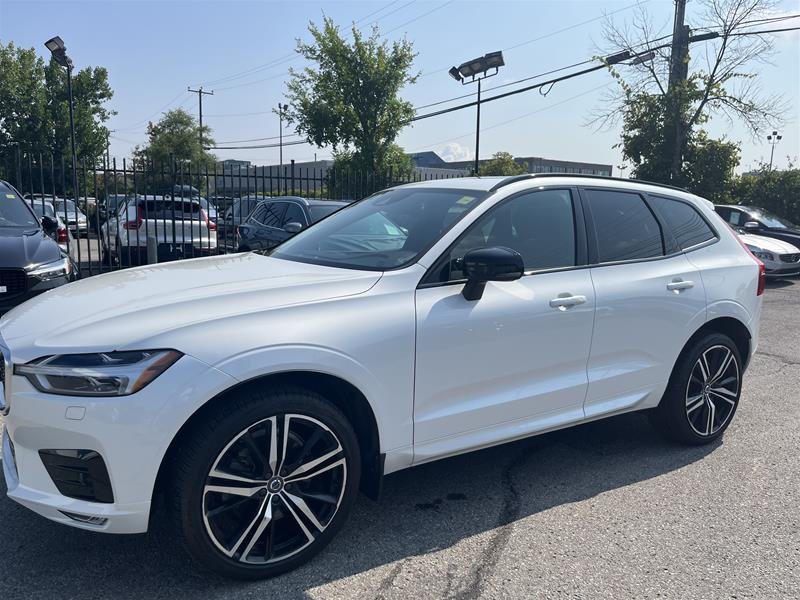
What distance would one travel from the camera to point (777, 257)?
13.1 m

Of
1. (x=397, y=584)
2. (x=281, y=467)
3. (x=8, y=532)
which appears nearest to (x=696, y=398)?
(x=397, y=584)

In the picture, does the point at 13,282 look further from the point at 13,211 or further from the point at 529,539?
the point at 529,539

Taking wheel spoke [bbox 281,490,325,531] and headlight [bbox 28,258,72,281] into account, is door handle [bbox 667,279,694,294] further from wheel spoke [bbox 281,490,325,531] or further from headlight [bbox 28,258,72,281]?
headlight [bbox 28,258,72,281]

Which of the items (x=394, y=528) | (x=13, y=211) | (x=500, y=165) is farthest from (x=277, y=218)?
(x=500, y=165)

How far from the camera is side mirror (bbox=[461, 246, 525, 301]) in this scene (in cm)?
302

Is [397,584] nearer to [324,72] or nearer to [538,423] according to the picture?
[538,423]

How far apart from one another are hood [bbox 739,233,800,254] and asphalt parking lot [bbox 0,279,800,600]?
10299 mm

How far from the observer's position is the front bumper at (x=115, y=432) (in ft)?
7.75

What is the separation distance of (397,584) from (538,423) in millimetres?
1201

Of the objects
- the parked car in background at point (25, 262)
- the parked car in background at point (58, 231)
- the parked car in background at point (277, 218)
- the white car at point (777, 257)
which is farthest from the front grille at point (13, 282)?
the white car at point (777, 257)

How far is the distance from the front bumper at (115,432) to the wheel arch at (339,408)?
6cm

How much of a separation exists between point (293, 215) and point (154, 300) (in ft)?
23.3

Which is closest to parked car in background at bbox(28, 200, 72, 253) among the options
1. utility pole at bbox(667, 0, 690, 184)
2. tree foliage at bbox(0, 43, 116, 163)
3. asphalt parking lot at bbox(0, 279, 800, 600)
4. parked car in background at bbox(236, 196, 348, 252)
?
parked car in background at bbox(236, 196, 348, 252)

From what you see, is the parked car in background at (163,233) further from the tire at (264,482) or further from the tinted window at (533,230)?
the tire at (264,482)
